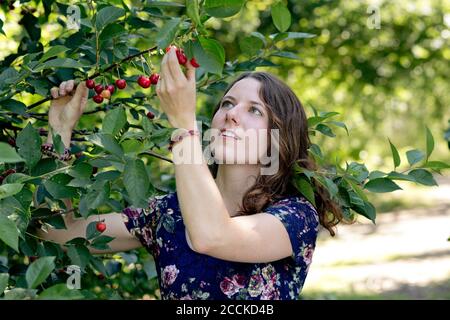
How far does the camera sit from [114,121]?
4.92 ft

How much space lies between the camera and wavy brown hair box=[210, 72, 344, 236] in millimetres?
2002

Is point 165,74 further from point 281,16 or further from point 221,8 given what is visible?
point 281,16

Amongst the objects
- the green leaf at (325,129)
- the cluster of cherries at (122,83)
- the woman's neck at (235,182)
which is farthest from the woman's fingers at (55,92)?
the green leaf at (325,129)

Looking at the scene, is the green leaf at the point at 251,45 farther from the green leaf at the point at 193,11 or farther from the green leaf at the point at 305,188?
the green leaf at the point at 193,11

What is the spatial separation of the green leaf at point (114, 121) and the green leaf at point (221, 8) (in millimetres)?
261

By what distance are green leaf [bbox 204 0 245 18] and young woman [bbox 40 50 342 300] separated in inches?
17.5

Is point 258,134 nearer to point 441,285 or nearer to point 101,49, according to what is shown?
point 101,49

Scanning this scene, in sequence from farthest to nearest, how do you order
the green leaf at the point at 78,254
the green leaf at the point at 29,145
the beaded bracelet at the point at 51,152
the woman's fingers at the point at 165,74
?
the green leaf at the point at 78,254
the beaded bracelet at the point at 51,152
the green leaf at the point at 29,145
the woman's fingers at the point at 165,74

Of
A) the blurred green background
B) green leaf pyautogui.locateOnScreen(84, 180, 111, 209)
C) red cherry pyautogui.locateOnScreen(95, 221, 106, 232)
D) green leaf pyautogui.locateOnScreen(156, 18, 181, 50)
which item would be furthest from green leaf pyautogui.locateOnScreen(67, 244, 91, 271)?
the blurred green background

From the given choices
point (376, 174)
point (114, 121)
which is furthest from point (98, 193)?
point (376, 174)

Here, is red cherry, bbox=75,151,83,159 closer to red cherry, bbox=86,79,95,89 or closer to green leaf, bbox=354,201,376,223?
red cherry, bbox=86,79,95,89

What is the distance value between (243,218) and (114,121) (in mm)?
413

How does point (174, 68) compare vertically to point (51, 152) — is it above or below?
above

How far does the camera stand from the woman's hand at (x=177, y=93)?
60.7 inches
